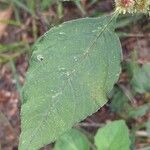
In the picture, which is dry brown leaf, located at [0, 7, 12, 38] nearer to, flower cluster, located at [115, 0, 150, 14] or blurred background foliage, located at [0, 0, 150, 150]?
blurred background foliage, located at [0, 0, 150, 150]

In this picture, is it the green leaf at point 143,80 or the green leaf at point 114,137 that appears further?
the green leaf at point 143,80

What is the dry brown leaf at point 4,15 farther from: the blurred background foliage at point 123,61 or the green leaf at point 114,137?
the green leaf at point 114,137

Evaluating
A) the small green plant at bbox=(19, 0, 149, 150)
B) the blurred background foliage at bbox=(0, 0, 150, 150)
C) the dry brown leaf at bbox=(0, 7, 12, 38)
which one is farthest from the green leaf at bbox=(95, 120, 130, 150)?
the dry brown leaf at bbox=(0, 7, 12, 38)

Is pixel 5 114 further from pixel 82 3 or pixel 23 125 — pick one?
pixel 23 125

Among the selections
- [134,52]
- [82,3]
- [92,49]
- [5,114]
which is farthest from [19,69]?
[92,49]

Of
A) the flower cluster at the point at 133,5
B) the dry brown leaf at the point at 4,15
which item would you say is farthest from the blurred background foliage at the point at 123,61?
the flower cluster at the point at 133,5

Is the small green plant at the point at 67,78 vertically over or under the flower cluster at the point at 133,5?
under

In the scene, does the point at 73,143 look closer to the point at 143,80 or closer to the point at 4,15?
the point at 143,80

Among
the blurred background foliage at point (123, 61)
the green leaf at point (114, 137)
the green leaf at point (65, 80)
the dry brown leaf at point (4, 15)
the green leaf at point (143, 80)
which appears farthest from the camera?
the dry brown leaf at point (4, 15)
